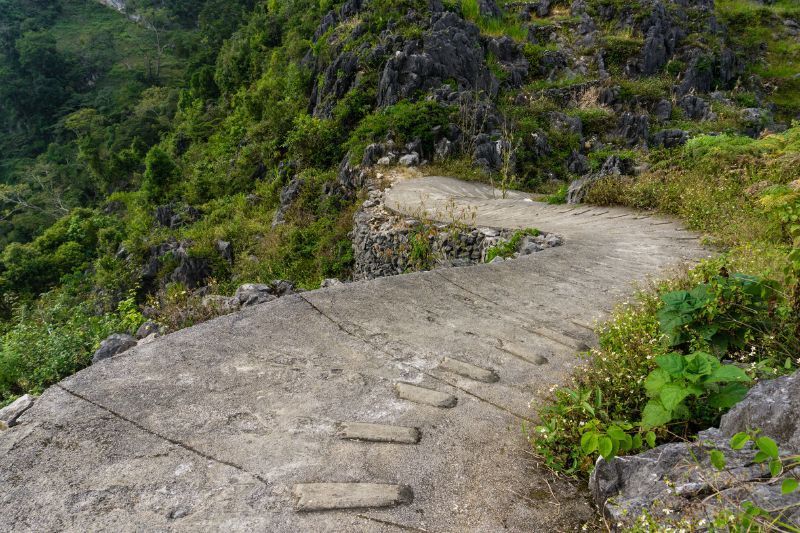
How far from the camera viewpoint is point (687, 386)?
197 centimetres

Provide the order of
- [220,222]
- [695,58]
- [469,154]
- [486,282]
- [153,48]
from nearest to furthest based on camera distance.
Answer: [486,282] < [469,154] < [220,222] < [695,58] < [153,48]

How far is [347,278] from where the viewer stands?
10.1 metres

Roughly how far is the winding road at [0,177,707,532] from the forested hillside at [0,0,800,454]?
6.61ft

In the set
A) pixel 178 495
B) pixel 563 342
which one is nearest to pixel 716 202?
pixel 563 342

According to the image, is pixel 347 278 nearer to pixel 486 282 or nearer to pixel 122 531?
pixel 486 282

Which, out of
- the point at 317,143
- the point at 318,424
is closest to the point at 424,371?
the point at 318,424

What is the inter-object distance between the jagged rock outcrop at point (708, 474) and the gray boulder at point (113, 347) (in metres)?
3.62

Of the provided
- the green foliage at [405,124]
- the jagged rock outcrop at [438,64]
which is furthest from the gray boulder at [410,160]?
the jagged rock outcrop at [438,64]

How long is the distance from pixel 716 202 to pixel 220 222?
13.4 metres

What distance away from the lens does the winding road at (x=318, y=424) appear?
6.37 feet

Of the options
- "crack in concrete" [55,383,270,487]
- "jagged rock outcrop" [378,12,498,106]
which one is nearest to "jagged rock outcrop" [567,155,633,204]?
"jagged rock outcrop" [378,12,498,106]

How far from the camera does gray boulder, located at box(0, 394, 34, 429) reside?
247 cm

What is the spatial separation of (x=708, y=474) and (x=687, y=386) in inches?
14.7

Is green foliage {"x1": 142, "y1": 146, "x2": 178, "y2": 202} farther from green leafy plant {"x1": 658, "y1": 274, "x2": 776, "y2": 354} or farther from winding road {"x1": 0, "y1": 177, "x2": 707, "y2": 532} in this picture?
green leafy plant {"x1": 658, "y1": 274, "x2": 776, "y2": 354}
